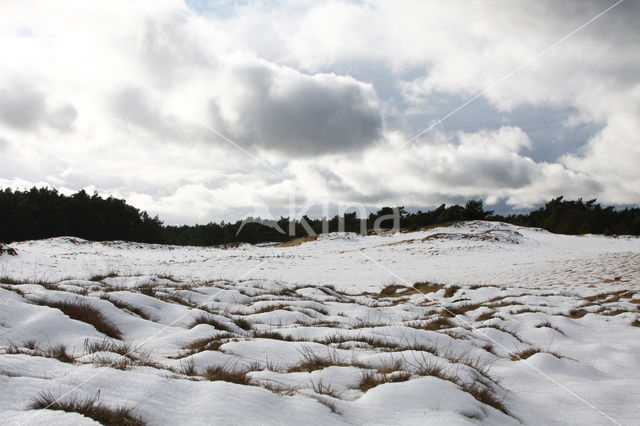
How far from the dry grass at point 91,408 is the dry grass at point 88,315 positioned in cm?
231

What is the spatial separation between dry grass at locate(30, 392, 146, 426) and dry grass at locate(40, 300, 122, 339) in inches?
90.9

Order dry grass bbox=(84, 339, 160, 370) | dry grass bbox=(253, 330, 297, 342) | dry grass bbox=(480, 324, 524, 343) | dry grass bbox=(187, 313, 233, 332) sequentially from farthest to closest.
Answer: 1. dry grass bbox=(480, 324, 524, 343)
2. dry grass bbox=(187, 313, 233, 332)
3. dry grass bbox=(253, 330, 297, 342)
4. dry grass bbox=(84, 339, 160, 370)

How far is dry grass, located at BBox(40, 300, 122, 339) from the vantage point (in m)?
4.16

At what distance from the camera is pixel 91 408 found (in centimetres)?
190

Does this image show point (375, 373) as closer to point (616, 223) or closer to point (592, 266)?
point (592, 266)

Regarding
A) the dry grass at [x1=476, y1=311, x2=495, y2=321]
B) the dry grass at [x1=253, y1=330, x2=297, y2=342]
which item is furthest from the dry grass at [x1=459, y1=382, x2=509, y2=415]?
the dry grass at [x1=476, y1=311, x2=495, y2=321]

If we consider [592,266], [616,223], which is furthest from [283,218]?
[592,266]

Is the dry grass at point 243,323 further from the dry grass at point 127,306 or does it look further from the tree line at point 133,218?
the tree line at point 133,218

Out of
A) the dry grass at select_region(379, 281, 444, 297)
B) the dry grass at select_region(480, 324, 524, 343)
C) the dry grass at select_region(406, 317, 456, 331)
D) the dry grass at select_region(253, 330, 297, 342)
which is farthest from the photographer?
the dry grass at select_region(379, 281, 444, 297)

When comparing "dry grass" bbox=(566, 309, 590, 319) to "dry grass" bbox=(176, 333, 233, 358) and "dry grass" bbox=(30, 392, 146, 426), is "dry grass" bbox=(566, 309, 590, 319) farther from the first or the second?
"dry grass" bbox=(30, 392, 146, 426)

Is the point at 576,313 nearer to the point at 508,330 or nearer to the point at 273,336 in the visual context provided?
the point at 508,330

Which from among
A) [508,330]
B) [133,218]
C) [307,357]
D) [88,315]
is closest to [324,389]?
[307,357]

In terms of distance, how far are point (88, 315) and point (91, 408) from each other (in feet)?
9.29

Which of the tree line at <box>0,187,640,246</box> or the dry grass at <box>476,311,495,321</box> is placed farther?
the tree line at <box>0,187,640,246</box>
